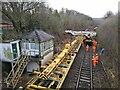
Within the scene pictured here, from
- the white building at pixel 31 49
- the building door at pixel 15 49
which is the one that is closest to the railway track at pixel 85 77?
the white building at pixel 31 49

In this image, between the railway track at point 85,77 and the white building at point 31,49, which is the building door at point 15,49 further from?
the railway track at point 85,77

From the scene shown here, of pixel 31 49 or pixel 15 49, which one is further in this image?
pixel 31 49

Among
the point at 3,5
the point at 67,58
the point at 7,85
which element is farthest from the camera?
the point at 3,5

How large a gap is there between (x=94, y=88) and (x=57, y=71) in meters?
2.76

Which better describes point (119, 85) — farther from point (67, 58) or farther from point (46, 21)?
point (46, 21)

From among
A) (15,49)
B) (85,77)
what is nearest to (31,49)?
(15,49)

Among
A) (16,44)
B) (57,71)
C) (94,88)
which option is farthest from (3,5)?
(94,88)

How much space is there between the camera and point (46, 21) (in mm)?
20625

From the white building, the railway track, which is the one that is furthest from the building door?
the railway track

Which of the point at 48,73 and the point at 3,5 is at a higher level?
the point at 3,5

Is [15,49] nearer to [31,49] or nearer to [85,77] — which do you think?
[31,49]

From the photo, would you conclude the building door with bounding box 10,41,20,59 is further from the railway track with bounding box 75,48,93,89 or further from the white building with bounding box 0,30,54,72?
the railway track with bounding box 75,48,93,89

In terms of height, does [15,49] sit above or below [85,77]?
above

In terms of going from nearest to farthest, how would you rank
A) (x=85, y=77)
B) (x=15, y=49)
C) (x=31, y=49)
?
(x=85, y=77) → (x=15, y=49) → (x=31, y=49)
